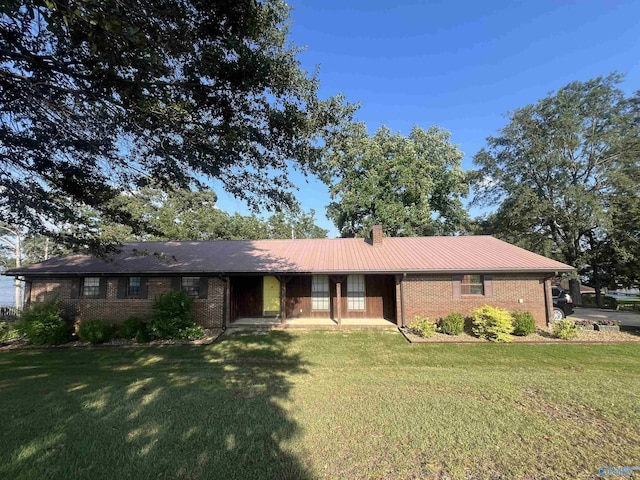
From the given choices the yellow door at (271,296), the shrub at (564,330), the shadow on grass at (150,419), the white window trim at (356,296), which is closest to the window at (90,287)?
the shadow on grass at (150,419)

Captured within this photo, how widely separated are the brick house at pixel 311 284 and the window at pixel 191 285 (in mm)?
44

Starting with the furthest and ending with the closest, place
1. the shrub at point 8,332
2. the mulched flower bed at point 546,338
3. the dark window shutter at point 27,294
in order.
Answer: the dark window shutter at point 27,294 → the shrub at point 8,332 → the mulched flower bed at point 546,338

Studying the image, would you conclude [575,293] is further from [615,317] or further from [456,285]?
[456,285]

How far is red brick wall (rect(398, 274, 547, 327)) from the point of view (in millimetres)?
13102

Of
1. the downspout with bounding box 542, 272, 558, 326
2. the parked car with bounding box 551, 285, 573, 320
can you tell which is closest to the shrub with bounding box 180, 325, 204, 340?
the downspout with bounding box 542, 272, 558, 326

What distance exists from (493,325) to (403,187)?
16.1 metres

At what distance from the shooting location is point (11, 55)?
4.55m

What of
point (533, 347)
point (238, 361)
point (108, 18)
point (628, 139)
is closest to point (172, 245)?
point (238, 361)

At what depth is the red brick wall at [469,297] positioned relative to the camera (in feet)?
43.0

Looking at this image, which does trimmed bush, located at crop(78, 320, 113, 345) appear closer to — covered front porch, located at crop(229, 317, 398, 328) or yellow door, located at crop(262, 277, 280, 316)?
covered front porch, located at crop(229, 317, 398, 328)

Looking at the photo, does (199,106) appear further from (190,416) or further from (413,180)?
(413,180)

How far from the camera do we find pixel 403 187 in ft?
83.7

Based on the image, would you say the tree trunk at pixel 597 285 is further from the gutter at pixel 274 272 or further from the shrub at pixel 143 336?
the shrub at pixel 143 336

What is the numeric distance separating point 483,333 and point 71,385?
39.9ft
